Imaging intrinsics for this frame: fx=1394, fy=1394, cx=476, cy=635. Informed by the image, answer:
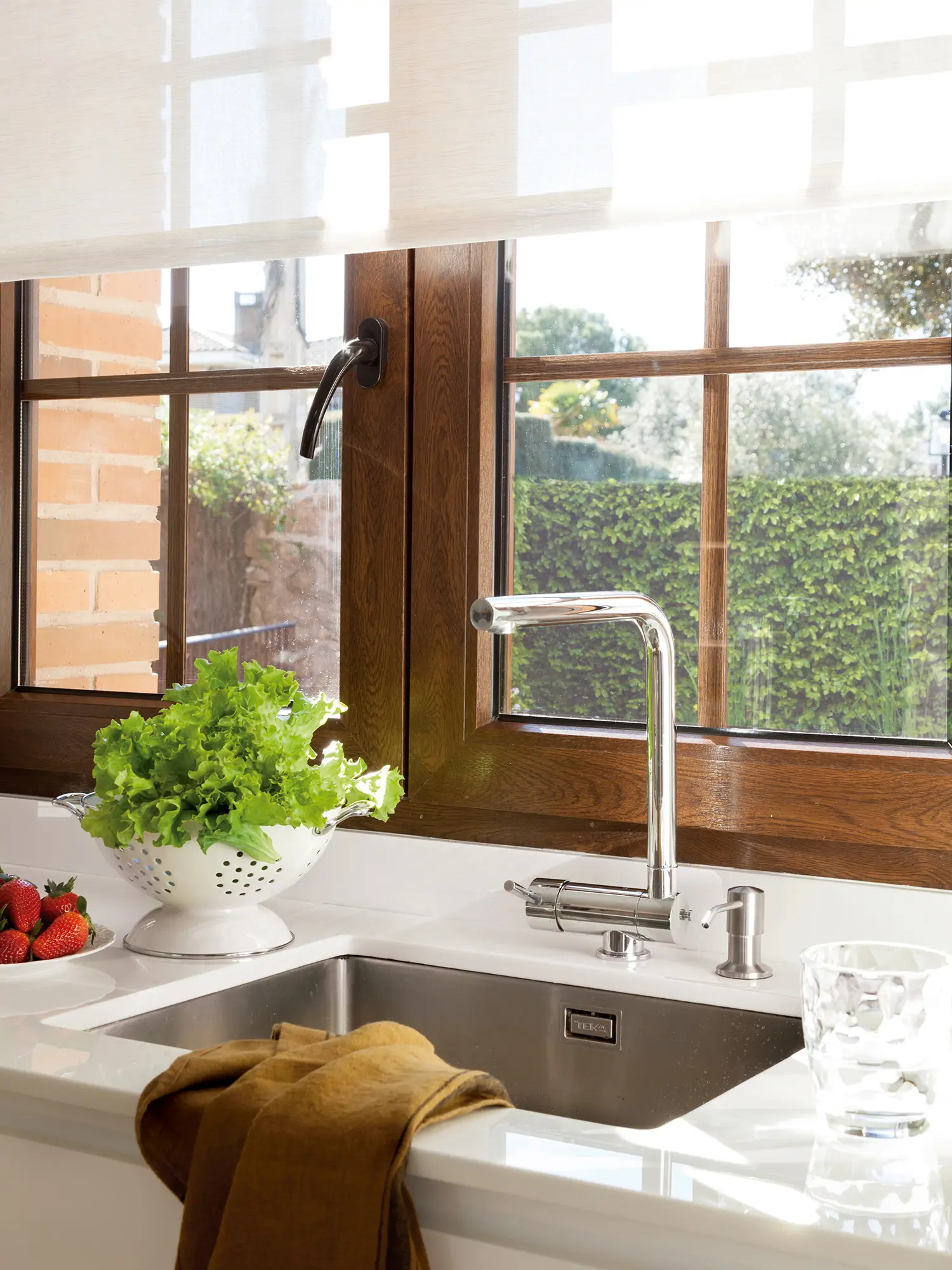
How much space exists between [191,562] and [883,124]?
1.02 metres

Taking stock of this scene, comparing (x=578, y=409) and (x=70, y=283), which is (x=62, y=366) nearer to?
(x=70, y=283)

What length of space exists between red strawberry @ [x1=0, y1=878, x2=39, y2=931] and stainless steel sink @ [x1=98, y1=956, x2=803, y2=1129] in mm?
182

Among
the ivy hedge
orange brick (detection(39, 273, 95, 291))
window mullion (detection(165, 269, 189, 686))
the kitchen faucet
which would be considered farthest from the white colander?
orange brick (detection(39, 273, 95, 291))

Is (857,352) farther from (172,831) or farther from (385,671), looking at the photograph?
(172,831)

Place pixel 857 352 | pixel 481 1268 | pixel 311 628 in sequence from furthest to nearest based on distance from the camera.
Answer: pixel 311 628
pixel 857 352
pixel 481 1268

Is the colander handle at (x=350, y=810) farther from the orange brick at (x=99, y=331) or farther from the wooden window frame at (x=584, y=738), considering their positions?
the orange brick at (x=99, y=331)

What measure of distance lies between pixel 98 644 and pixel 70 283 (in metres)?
0.51

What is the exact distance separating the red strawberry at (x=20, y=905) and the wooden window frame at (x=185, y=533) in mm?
457

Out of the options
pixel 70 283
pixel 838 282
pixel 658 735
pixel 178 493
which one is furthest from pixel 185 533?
pixel 838 282

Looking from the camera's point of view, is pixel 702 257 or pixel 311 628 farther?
pixel 311 628

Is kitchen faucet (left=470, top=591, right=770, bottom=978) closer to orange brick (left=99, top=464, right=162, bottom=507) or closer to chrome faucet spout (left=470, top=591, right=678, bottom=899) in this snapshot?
chrome faucet spout (left=470, top=591, right=678, bottom=899)

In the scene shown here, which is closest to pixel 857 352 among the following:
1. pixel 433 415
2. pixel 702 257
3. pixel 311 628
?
pixel 702 257

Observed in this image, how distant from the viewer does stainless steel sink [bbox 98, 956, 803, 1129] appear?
1.29 m

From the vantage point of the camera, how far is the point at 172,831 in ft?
4.44
